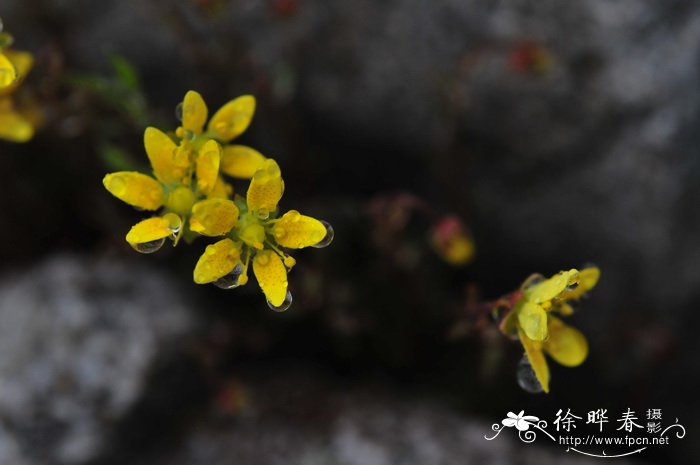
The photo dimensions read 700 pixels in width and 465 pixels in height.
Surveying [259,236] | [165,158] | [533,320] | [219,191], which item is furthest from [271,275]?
[533,320]

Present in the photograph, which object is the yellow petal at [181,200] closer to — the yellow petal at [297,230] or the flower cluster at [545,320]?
the yellow petal at [297,230]

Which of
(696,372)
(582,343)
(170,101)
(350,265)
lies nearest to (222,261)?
(582,343)

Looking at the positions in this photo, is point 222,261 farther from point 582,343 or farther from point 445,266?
point 445,266

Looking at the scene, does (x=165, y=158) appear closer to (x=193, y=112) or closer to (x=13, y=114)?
(x=193, y=112)

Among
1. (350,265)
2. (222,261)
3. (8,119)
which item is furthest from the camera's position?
(350,265)

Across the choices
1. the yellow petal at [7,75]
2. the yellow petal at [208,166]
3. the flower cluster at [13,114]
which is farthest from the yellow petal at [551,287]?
the flower cluster at [13,114]

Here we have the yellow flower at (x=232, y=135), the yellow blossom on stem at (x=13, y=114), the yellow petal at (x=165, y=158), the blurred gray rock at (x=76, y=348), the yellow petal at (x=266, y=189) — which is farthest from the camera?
the blurred gray rock at (x=76, y=348)
